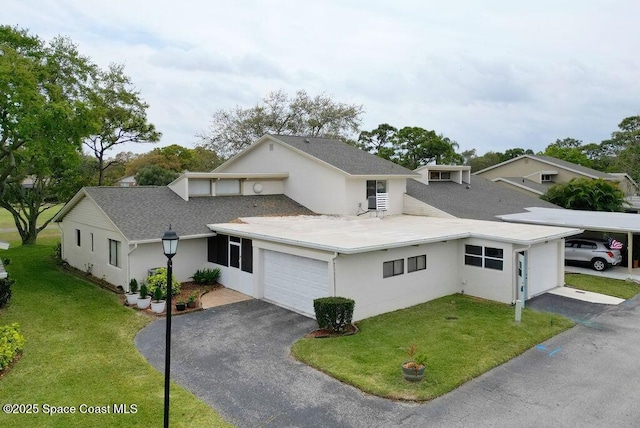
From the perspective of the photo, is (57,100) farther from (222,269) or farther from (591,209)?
(591,209)

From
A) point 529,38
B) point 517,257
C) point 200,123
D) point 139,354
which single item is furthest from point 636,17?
point 200,123

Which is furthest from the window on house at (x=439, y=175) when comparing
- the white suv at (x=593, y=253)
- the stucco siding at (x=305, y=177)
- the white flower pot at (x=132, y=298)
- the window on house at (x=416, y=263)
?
the white flower pot at (x=132, y=298)

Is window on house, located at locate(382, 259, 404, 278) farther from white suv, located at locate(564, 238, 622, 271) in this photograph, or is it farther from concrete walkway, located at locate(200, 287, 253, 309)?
white suv, located at locate(564, 238, 622, 271)

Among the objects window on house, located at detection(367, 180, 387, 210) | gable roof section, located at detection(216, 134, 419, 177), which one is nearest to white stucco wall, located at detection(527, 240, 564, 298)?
window on house, located at detection(367, 180, 387, 210)

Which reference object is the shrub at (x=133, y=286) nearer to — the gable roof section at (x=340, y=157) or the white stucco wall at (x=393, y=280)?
the white stucco wall at (x=393, y=280)

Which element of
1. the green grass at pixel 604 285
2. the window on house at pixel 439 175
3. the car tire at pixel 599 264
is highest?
the window on house at pixel 439 175
